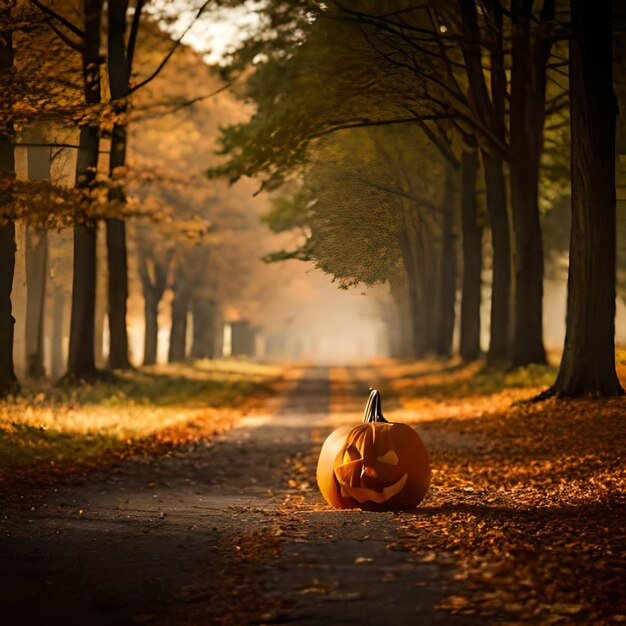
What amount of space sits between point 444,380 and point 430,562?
23.2 metres

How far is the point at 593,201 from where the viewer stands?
15266mm

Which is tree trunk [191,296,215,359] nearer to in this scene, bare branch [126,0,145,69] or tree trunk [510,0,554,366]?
bare branch [126,0,145,69]

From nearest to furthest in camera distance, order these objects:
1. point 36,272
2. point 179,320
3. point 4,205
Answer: point 4,205, point 36,272, point 179,320

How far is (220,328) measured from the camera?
56656 mm

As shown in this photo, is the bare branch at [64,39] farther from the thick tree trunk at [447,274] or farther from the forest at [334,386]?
the thick tree trunk at [447,274]

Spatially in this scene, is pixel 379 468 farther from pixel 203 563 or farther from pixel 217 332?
pixel 217 332

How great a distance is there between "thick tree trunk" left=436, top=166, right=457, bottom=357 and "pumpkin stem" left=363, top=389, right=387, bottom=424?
82.2 feet

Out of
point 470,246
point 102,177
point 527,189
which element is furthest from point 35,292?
point 470,246

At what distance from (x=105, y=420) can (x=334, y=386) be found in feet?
57.0

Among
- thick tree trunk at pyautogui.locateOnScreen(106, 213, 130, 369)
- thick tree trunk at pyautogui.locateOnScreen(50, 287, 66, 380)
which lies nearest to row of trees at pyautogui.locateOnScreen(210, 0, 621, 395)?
thick tree trunk at pyautogui.locateOnScreen(106, 213, 130, 369)

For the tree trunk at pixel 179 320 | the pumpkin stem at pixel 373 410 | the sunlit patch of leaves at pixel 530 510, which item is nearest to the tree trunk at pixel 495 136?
the sunlit patch of leaves at pixel 530 510

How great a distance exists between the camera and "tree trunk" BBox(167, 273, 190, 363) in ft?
138

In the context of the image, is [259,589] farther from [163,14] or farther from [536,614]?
[163,14]

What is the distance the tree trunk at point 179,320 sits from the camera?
42031 mm
